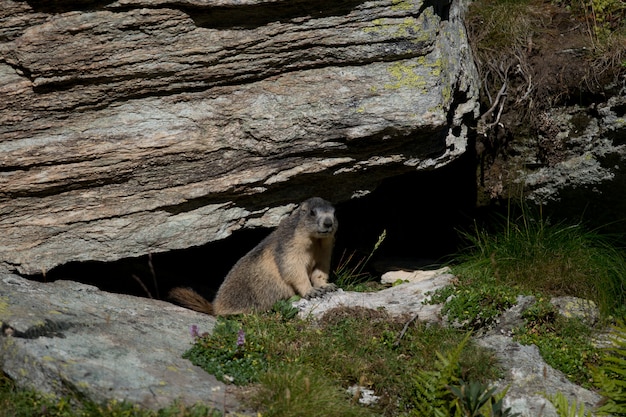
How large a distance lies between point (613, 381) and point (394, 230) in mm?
5167

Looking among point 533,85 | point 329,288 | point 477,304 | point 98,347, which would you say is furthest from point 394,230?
point 98,347

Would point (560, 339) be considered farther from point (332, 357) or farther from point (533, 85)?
point (533, 85)

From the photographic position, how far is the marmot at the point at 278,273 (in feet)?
31.7

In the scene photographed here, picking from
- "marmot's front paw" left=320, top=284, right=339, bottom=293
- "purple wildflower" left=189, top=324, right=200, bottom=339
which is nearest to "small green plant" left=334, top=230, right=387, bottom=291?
"marmot's front paw" left=320, top=284, right=339, bottom=293

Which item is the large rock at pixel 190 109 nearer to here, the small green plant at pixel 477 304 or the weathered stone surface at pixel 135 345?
the weathered stone surface at pixel 135 345

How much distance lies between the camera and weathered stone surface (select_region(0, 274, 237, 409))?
6.56 m

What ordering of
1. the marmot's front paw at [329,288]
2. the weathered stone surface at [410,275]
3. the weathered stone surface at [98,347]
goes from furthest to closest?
1. the weathered stone surface at [410,275]
2. the marmot's front paw at [329,288]
3. the weathered stone surface at [98,347]

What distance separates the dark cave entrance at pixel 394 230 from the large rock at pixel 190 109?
6.87 ft

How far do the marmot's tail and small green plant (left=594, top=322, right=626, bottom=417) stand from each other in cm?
493

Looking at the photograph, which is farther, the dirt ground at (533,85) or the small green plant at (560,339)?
the dirt ground at (533,85)

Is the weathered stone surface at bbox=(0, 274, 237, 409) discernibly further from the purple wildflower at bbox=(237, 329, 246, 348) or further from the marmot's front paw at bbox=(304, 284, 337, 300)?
the marmot's front paw at bbox=(304, 284, 337, 300)

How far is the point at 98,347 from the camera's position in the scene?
723 cm

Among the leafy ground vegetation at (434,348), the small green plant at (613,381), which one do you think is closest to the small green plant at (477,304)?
the leafy ground vegetation at (434,348)

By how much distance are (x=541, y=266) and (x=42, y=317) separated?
19.8ft
